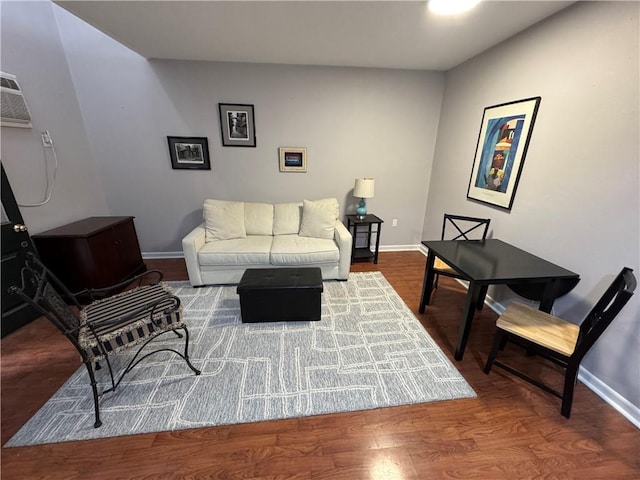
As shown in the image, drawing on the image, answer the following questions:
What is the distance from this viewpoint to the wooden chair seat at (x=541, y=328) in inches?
59.1

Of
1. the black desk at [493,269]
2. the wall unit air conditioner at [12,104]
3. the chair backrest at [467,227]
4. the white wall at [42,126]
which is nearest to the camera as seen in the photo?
the black desk at [493,269]

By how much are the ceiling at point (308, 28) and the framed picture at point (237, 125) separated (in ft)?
1.71

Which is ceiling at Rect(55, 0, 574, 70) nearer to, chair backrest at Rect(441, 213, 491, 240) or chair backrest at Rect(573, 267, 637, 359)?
chair backrest at Rect(441, 213, 491, 240)

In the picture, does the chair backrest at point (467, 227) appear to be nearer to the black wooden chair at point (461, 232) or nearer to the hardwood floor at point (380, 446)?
the black wooden chair at point (461, 232)

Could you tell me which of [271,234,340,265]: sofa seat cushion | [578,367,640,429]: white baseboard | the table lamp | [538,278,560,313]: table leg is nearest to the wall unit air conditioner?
[271,234,340,265]: sofa seat cushion

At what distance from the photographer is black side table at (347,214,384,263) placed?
3.44 meters

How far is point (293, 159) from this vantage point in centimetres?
346

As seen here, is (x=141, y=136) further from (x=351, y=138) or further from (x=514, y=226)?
(x=514, y=226)

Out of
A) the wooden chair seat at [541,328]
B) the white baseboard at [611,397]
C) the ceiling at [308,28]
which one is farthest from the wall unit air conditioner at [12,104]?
the white baseboard at [611,397]

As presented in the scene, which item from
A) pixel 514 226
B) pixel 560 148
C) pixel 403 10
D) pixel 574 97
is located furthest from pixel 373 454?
pixel 403 10

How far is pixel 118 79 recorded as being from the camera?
2.95m

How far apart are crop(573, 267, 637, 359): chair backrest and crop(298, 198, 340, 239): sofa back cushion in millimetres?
2298

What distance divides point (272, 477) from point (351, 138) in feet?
11.5

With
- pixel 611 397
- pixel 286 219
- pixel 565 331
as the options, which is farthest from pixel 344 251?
pixel 611 397
